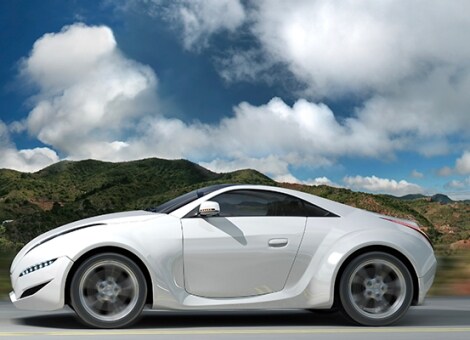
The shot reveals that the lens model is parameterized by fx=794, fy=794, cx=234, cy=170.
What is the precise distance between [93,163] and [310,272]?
160m

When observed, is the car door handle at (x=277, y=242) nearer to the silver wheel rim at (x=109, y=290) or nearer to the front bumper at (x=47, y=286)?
the silver wheel rim at (x=109, y=290)

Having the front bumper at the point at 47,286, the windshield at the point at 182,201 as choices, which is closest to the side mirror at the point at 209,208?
the windshield at the point at 182,201

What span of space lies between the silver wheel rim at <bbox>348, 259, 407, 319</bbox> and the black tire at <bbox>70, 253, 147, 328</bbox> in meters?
2.14

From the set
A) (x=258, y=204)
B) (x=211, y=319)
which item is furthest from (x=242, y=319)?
(x=258, y=204)

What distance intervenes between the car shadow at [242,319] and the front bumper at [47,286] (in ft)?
1.29

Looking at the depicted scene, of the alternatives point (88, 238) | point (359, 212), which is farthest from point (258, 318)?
point (88, 238)

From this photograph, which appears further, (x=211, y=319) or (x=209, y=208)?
(x=211, y=319)

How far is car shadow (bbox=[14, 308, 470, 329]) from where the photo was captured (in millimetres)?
8133

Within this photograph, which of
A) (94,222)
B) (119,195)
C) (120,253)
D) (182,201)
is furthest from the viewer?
(119,195)

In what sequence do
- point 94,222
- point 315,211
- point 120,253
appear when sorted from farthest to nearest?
point 315,211, point 94,222, point 120,253

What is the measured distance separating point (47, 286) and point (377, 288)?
327 cm

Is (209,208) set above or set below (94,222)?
above

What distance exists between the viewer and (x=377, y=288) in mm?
8047

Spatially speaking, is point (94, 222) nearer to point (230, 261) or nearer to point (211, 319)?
point (230, 261)
